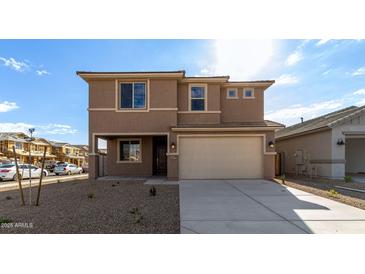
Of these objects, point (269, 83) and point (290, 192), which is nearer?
point (290, 192)

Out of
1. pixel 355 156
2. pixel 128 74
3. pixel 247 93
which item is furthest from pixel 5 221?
pixel 355 156

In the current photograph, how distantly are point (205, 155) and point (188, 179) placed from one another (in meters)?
1.61

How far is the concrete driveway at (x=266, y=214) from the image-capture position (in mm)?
4875

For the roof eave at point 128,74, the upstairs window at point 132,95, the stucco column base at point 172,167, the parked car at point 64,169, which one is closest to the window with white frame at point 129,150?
the upstairs window at point 132,95

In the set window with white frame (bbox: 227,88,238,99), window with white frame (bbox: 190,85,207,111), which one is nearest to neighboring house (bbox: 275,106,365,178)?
window with white frame (bbox: 227,88,238,99)

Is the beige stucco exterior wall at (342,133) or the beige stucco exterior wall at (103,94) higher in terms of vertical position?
the beige stucco exterior wall at (103,94)

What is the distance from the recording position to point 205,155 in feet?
42.2

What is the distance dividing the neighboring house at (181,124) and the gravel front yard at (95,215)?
4856mm

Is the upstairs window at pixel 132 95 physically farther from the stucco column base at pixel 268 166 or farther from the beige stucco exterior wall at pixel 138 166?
the stucco column base at pixel 268 166

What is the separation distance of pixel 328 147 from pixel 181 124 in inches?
343

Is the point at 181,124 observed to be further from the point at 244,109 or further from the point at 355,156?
the point at 355,156

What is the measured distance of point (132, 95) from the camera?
13.7m
